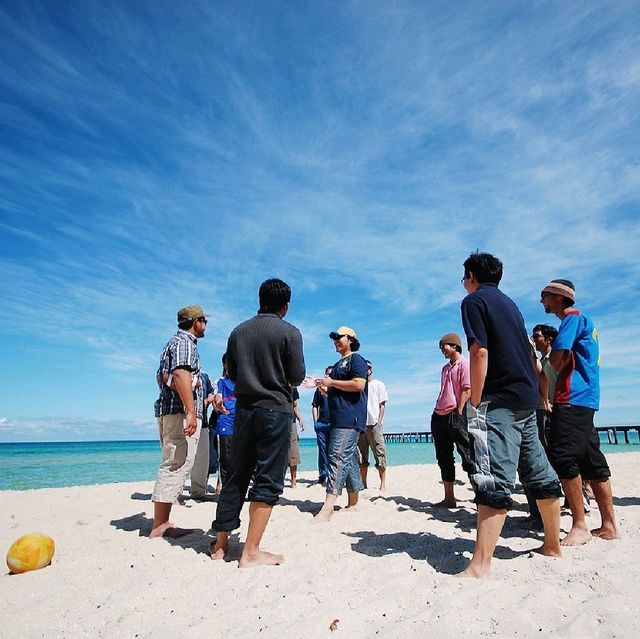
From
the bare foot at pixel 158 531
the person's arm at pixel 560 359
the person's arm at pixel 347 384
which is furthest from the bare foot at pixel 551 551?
the bare foot at pixel 158 531

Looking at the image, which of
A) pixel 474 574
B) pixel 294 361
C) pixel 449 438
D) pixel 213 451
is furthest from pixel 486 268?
pixel 213 451

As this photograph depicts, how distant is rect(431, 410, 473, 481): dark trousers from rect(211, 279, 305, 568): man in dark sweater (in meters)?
2.56

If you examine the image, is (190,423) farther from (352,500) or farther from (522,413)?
(522,413)

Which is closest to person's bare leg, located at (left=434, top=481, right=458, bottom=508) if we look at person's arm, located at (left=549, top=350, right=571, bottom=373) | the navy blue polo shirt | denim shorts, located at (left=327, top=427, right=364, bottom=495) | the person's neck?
denim shorts, located at (left=327, top=427, right=364, bottom=495)

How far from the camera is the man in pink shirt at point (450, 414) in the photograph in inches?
212

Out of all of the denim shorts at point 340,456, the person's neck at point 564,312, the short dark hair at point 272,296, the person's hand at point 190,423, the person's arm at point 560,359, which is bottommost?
the denim shorts at point 340,456

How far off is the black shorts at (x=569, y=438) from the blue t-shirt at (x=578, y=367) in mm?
→ 68

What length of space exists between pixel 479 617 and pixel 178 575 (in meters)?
1.98

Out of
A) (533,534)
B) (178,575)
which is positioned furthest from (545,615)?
(178,575)

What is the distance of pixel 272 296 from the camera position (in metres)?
3.84

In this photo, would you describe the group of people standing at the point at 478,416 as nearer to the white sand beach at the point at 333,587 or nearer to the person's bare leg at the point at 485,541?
the person's bare leg at the point at 485,541

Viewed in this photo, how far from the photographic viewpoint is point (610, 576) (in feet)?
8.87

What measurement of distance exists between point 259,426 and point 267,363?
0.47 m

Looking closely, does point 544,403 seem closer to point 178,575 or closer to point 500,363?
point 500,363
